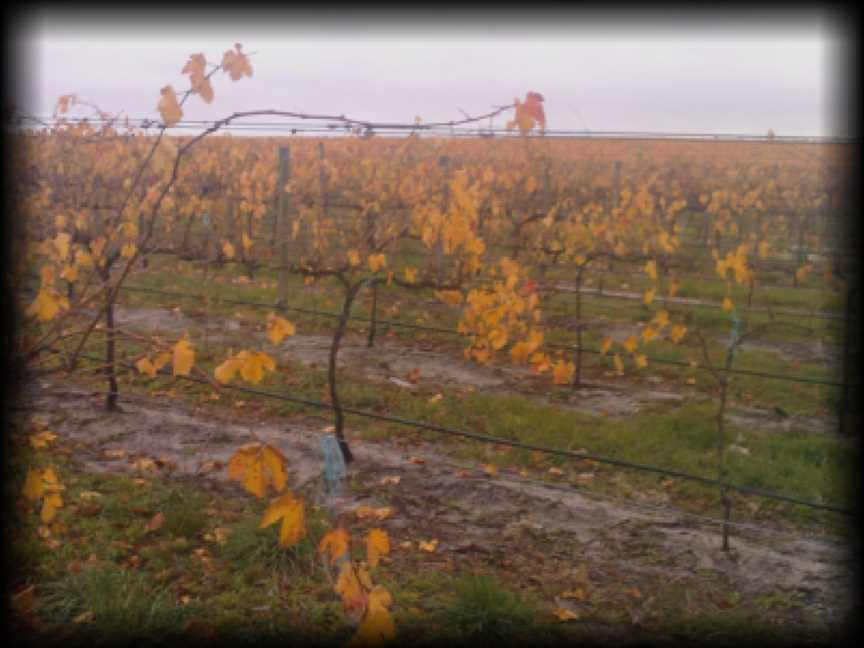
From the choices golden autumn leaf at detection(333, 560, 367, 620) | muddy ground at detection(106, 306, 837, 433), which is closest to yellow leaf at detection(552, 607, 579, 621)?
golden autumn leaf at detection(333, 560, 367, 620)

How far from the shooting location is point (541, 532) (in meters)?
3.60

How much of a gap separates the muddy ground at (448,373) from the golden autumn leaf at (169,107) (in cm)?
332

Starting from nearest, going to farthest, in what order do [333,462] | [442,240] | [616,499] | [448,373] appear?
[333,462], [616,499], [448,373], [442,240]

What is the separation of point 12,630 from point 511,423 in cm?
303

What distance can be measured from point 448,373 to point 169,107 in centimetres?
404

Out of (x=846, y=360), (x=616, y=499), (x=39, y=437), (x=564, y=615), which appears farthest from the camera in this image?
(x=846, y=360)

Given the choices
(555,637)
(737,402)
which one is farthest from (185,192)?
(555,637)

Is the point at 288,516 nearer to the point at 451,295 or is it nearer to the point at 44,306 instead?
the point at 44,306

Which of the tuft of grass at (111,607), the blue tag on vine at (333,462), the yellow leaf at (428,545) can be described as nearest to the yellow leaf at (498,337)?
the yellow leaf at (428,545)

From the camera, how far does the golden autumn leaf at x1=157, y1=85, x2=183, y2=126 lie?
2.29m

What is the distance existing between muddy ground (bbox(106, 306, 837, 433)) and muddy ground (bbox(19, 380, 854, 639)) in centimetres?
122

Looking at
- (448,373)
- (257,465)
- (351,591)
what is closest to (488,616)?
(351,591)

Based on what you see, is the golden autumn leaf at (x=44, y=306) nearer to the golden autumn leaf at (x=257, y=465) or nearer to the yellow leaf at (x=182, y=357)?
the yellow leaf at (x=182, y=357)

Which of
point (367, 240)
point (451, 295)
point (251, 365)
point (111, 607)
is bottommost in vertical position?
point (111, 607)
